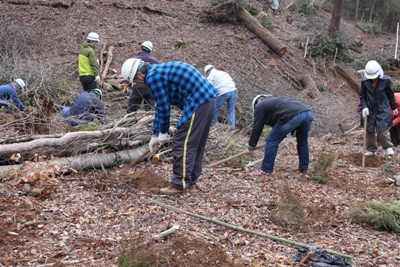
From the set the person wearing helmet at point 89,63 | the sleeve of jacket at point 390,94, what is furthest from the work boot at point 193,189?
the person wearing helmet at point 89,63

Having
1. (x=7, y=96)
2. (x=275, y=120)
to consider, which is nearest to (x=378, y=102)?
(x=275, y=120)

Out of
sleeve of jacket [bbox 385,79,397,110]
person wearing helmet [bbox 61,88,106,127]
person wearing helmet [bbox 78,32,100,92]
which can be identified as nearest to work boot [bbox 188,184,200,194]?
person wearing helmet [bbox 61,88,106,127]

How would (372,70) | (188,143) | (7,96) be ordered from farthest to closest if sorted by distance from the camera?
(7,96)
(372,70)
(188,143)

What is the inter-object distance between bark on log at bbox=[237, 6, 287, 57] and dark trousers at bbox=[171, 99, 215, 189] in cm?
1109

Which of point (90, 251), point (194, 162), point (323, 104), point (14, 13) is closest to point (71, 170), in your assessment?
point (194, 162)

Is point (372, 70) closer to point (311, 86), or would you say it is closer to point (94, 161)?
point (94, 161)

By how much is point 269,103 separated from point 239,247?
276 cm

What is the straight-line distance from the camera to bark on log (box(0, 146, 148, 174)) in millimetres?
4977

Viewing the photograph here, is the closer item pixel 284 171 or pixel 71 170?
pixel 71 170

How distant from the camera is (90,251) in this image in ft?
10.9

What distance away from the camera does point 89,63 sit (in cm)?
920

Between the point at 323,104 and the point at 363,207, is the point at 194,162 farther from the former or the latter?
the point at 323,104

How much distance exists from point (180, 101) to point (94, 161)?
4.88 feet

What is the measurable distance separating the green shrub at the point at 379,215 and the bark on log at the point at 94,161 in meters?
2.95
